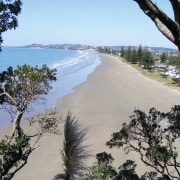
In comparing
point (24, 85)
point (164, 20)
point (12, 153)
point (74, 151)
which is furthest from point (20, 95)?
point (164, 20)

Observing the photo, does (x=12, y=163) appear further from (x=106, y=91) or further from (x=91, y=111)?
(x=106, y=91)

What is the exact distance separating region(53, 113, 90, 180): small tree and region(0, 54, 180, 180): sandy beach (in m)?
11.9

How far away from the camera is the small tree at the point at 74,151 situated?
16.7ft

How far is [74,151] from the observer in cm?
509

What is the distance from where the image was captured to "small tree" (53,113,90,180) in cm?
508

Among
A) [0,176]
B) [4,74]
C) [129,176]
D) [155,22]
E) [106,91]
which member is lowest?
[106,91]

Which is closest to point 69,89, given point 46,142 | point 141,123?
point 46,142

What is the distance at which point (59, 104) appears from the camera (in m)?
37.1

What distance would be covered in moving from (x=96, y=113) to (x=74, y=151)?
1102 inches

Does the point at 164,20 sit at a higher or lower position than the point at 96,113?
higher

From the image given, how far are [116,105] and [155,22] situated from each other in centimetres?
3271

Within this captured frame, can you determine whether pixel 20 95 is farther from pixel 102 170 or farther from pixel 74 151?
pixel 74 151

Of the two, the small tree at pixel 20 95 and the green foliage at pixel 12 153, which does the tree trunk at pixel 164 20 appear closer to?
the small tree at pixel 20 95

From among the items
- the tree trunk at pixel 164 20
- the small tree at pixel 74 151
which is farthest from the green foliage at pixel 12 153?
the tree trunk at pixel 164 20
